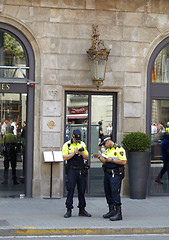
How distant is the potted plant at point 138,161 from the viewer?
1273 cm

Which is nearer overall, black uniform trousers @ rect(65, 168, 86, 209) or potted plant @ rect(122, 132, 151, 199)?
black uniform trousers @ rect(65, 168, 86, 209)

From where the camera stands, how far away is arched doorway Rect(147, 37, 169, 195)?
1346 cm

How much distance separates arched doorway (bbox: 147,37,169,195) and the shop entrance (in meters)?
1.04

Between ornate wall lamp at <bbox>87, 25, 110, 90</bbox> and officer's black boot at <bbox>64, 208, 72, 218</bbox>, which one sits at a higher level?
ornate wall lamp at <bbox>87, 25, 110, 90</bbox>

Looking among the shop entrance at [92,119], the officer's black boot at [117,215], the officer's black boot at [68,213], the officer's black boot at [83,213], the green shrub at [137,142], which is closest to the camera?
the officer's black boot at [117,215]

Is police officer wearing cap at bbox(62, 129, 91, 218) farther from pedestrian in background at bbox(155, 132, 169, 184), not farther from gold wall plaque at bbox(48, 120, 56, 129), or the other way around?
pedestrian in background at bbox(155, 132, 169, 184)

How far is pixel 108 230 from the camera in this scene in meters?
9.27

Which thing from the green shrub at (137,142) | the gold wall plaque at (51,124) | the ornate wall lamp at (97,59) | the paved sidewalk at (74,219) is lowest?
the paved sidewalk at (74,219)

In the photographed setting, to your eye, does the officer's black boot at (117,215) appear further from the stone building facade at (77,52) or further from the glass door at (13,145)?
the glass door at (13,145)

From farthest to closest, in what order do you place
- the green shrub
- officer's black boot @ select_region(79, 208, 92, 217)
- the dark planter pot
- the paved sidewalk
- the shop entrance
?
Result: the shop entrance < the dark planter pot < the green shrub < officer's black boot @ select_region(79, 208, 92, 217) < the paved sidewalk

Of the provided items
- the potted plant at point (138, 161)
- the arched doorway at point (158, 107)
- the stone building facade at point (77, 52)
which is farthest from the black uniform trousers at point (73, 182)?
the arched doorway at point (158, 107)

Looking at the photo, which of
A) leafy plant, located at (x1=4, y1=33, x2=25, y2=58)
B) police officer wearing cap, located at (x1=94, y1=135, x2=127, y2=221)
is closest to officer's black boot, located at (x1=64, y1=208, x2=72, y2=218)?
police officer wearing cap, located at (x1=94, y1=135, x2=127, y2=221)

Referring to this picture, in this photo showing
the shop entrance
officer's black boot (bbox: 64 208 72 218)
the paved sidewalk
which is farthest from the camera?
the shop entrance

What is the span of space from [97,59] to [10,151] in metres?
3.30
